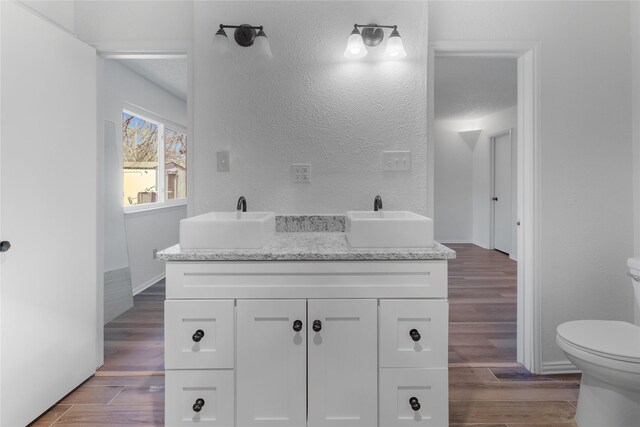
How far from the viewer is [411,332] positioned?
1.39 metres

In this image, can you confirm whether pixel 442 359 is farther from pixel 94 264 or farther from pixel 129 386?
pixel 94 264

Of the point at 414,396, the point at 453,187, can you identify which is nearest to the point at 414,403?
the point at 414,396

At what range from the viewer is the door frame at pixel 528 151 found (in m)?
2.15

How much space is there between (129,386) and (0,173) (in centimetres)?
124

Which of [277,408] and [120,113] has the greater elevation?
[120,113]

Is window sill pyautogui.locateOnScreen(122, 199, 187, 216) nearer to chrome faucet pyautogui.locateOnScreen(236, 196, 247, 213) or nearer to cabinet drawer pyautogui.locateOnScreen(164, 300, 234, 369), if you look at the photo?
chrome faucet pyautogui.locateOnScreen(236, 196, 247, 213)

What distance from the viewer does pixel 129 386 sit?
202cm

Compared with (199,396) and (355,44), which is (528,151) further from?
(199,396)

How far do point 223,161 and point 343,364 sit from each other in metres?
1.23

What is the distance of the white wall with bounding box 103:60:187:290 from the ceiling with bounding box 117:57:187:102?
0.24 feet

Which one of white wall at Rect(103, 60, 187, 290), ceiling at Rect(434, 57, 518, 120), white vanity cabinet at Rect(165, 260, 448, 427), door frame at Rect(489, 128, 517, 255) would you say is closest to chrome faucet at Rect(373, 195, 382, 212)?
white vanity cabinet at Rect(165, 260, 448, 427)

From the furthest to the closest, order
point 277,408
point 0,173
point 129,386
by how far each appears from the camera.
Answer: point 129,386, point 0,173, point 277,408

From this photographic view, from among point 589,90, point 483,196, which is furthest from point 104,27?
point 483,196

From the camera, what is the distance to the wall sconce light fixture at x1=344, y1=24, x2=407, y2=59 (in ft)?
6.24
